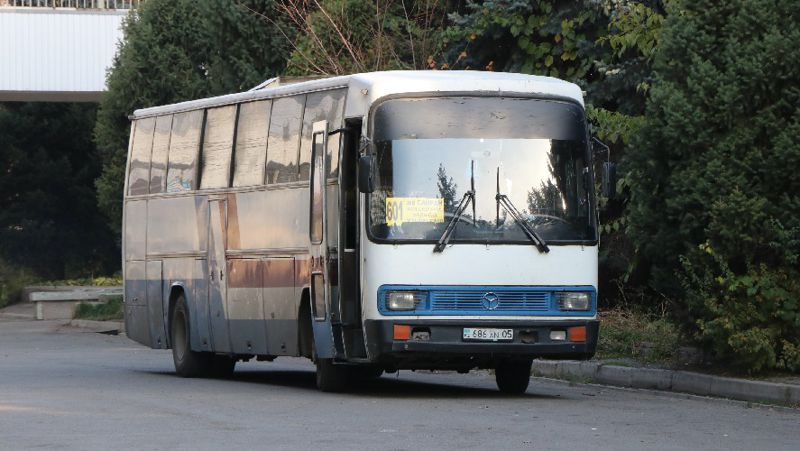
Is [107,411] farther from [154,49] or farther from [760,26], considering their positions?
[154,49]

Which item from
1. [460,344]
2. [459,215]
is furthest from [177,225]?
[460,344]

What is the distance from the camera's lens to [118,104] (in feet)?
126

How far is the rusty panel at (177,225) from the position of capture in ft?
68.8

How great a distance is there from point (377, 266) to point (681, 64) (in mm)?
3806

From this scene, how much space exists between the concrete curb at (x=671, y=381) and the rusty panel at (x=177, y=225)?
13.8 ft

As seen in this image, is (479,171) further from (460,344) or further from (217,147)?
(217,147)

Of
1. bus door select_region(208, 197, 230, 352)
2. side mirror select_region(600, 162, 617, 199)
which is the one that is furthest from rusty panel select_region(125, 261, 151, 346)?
side mirror select_region(600, 162, 617, 199)

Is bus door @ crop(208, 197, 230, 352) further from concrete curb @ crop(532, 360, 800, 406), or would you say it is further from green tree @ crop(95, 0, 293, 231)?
green tree @ crop(95, 0, 293, 231)

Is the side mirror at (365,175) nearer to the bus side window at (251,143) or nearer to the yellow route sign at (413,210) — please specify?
the yellow route sign at (413,210)

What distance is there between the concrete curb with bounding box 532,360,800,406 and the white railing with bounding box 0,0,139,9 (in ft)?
74.2

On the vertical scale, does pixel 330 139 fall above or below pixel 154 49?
below

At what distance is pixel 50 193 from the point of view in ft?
181

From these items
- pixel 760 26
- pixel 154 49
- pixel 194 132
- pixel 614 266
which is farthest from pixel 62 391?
pixel 154 49

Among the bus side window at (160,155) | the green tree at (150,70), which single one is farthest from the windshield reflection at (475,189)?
the green tree at (150,70)
